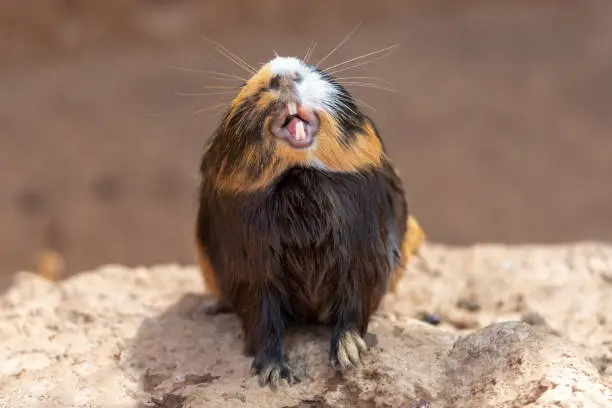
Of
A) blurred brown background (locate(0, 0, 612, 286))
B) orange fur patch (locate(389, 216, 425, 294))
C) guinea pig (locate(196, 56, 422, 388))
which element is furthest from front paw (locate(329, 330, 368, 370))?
blurred brown background (locate(0, 0, 612, 286))

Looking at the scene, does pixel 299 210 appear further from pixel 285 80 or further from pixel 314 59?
pixel 314 59

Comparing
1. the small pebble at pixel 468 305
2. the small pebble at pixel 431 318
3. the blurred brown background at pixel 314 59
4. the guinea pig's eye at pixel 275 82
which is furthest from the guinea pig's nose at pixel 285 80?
the blurred brown background at pixel 314 59

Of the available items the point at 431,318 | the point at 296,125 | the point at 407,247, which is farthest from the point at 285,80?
the point at 431,318

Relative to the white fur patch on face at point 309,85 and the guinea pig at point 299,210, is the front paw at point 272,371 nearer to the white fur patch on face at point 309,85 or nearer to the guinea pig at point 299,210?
the guinea pig at point 299,210

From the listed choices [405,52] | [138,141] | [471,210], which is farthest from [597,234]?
[138,141]

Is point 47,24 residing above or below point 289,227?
above

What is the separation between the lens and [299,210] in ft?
8.94

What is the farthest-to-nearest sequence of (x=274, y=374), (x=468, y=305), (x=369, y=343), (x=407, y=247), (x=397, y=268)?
(x=468, y=305) → (x=407, y=247) → (x=397, y=268) → (x=369, y=343) → (x=274, y=374)

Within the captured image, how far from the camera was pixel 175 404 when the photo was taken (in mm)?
2844

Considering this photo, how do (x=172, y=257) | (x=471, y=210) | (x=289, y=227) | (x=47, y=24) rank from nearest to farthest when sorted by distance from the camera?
1. (x=289, y=227)
2. (x=172, y=257)
3. (x=471, y=210)
4. (x=47, y=24)

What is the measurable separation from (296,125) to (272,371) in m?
0.98

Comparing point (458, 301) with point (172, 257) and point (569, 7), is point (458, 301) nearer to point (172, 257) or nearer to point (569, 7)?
point (172, 257)

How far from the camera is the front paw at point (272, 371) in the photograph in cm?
285

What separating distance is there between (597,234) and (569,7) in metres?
3.70
